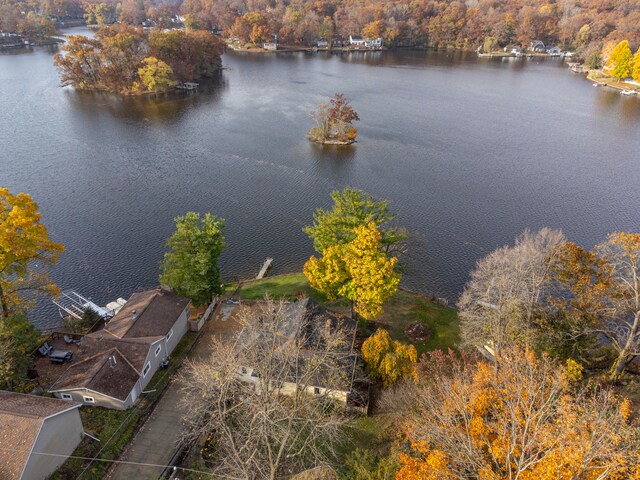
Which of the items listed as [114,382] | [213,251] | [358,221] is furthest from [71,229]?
[358,221]

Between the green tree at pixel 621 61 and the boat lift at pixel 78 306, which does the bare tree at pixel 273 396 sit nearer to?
the boat lift at pixel 78 306

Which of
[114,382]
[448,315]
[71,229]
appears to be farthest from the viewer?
[71,229]

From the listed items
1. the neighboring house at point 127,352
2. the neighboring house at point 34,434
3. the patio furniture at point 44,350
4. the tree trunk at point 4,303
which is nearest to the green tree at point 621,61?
the neighboring house at point 127,352

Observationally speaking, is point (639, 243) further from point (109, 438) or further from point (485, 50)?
point (485, 50)

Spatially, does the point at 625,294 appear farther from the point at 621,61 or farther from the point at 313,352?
the point at 621,61

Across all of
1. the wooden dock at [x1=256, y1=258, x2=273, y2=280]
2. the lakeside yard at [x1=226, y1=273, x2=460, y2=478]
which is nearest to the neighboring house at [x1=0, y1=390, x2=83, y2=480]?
the lakeside yard at [x1=226, y1=273, x2=460, y2=478]

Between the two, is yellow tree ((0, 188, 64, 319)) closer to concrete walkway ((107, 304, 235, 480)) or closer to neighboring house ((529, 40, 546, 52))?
concrete walkway ((107, 304, 235, 480))
